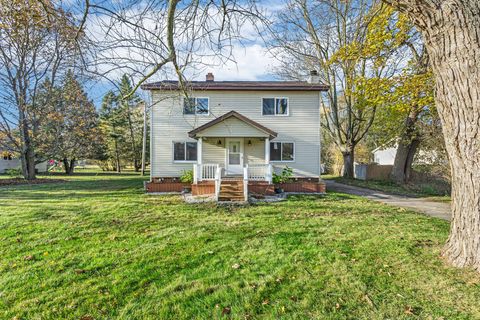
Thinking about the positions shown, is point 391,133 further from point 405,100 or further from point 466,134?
point 466,134

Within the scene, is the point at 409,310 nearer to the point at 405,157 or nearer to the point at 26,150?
the point at 405,157

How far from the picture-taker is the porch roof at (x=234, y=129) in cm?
1208

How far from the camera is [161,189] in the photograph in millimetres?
12156

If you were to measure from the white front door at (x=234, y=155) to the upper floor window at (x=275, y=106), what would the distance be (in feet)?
7.10

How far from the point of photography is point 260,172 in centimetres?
1214

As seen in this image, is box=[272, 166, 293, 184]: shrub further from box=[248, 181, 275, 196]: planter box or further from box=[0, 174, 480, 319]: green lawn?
box=[0, 174, 480, 319]: green lawn

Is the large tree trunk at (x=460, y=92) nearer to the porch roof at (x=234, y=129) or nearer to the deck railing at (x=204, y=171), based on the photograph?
the porch roof at (x=234, y=129)

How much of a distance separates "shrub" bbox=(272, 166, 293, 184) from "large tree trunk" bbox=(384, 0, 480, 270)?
8811 millimetres

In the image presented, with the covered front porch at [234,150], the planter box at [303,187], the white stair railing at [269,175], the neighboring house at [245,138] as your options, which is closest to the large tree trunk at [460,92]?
the white stair railing at [269,175]

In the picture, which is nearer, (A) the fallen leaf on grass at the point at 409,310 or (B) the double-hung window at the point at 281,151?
(A) the fallen leaf on grass at the point at 409,310

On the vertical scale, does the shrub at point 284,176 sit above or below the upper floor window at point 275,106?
below

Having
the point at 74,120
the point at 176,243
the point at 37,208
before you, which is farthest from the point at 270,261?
the point at 74,120

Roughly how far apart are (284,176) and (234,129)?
11.1ft

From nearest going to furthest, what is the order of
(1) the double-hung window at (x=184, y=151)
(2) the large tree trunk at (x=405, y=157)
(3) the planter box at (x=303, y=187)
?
(3) the planter box at (x=303, y=187) → (1) the double-hung window at (x=184, y=151) → (2) the large tree trunk at (x=405, y=157)
